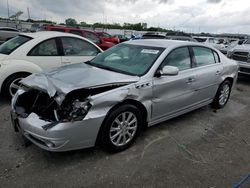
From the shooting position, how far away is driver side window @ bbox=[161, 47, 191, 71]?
3740mm

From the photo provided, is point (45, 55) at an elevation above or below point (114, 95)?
above

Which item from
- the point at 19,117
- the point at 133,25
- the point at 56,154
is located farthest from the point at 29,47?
the point at 133,25

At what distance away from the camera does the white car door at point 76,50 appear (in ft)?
18.1

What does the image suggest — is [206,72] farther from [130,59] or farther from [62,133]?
[62,133]

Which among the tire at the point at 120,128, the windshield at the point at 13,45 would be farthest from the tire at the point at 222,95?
the windshield at the point at 13,45

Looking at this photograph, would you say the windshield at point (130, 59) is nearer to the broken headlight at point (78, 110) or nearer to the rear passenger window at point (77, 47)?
the broken headlight at point (78, 110)

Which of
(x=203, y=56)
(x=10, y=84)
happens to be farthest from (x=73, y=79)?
(x=203, y=56)

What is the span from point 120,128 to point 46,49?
3117mm

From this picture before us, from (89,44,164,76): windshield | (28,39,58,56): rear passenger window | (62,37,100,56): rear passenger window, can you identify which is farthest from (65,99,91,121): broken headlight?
(62,37,100,56): rear passenger window

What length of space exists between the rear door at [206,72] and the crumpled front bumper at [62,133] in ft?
7.25

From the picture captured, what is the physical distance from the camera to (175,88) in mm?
3756

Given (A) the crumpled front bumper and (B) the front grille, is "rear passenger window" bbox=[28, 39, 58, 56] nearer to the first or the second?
(A) the crumpled front bumper

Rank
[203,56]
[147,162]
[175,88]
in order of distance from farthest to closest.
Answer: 1. [203,56]
2. [175,88]
3. [147,162]

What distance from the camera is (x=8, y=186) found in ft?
8.27
